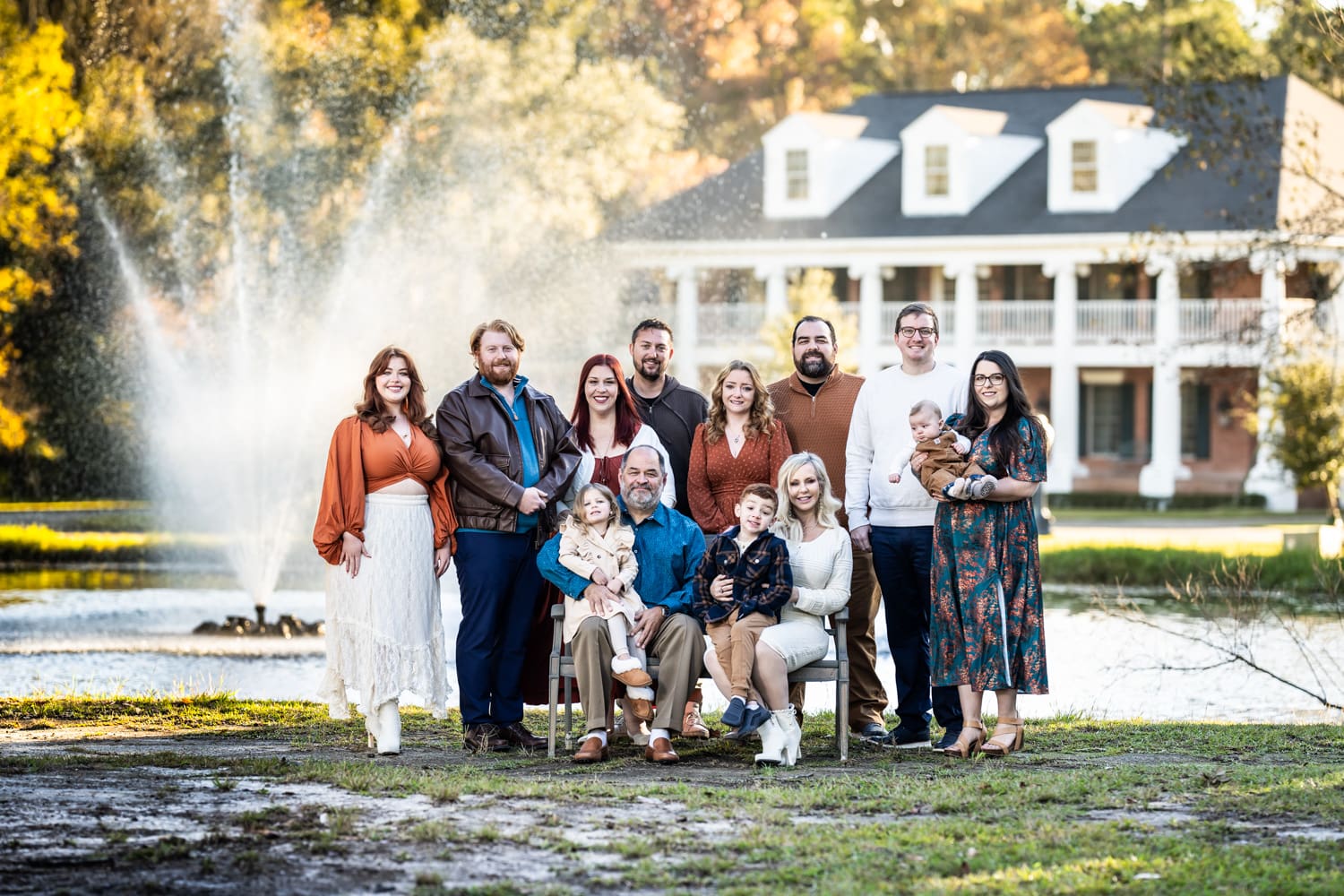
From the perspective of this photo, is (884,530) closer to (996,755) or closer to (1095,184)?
(996,755)

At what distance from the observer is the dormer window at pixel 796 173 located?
33.3 m

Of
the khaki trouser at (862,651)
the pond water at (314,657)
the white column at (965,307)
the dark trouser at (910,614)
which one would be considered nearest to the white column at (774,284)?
the white column at (965,307)

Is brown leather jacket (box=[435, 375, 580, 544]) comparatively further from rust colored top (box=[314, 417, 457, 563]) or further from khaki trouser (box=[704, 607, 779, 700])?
khaki trouser (box=[704, 607, 779, 700])

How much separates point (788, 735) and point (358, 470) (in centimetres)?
221

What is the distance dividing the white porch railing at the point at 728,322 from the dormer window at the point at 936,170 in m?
4.05

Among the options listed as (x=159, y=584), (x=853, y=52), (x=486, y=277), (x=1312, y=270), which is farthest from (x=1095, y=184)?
(x=159, y=584)

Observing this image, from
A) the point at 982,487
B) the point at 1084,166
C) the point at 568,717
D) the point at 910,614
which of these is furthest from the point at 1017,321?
the point at 568,717

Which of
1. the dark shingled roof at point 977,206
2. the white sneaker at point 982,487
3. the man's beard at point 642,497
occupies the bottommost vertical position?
the man's beard at point 642,497

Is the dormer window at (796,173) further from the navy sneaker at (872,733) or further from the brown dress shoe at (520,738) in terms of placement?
the brown dress shoe at (520,738)

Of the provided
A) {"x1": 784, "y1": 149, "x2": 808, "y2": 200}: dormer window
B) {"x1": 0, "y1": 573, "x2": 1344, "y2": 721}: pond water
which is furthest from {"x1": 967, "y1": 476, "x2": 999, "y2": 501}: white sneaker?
{"x1": 784, "y1": 149, "x2": 808, "y2": 200}: dormer window

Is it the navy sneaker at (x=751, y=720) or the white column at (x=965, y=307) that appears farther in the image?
the white column at (x=965, y=307)

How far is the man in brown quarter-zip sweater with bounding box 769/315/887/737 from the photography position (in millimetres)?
8102

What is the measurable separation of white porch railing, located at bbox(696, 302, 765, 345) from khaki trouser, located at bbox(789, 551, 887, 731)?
81.9 feet

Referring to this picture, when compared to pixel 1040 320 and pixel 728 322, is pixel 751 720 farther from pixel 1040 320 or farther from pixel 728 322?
pixel 1040 320
